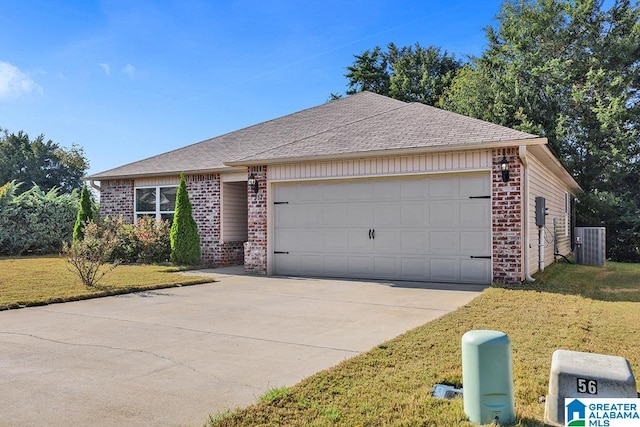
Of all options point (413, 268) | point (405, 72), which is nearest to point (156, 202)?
point (413, 268)

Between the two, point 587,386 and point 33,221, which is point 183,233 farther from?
point 587,386

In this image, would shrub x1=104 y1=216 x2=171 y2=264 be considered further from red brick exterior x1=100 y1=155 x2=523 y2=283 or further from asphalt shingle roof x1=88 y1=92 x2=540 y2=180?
asphalt shingle roof x1=88 y1=92 x2=540 y2=180

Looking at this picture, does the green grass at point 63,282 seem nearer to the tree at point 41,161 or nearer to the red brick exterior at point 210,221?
the red brick exterior at point 210,221

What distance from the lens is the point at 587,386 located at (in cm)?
294

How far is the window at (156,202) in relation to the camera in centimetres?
1490

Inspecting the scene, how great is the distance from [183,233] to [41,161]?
33602 mm

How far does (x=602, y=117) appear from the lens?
19625 millimetres

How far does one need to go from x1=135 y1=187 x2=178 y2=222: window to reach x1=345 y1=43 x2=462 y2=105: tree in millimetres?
18548

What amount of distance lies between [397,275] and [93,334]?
6580mm

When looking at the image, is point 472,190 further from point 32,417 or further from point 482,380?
point 32,417

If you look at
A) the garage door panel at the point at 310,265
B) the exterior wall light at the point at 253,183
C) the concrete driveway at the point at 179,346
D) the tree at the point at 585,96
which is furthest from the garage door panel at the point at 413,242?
the tree at the point at 585,96

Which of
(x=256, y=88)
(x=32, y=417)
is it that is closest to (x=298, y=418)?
(x=32, y=417)

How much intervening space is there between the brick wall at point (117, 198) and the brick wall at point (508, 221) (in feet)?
37.2

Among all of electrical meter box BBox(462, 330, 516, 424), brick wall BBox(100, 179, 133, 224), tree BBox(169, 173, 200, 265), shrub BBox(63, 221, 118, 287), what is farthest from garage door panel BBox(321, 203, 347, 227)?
electrical meter box BBox(462, 330, 516, 424)
